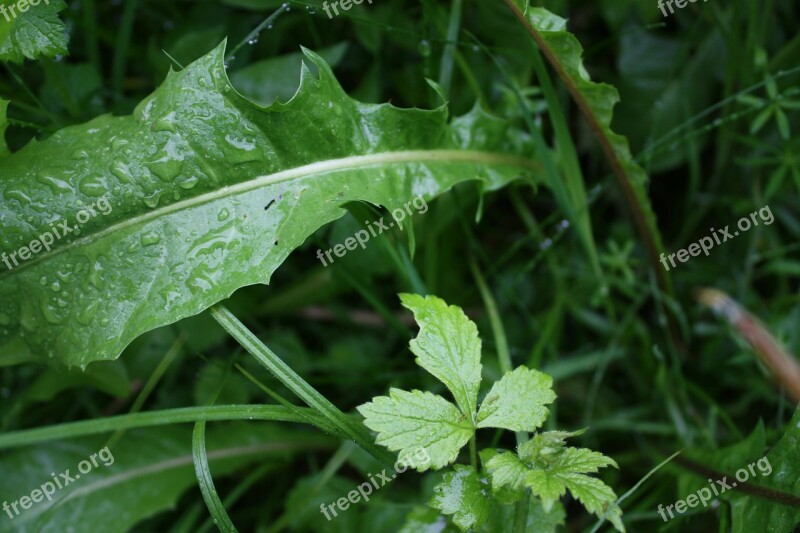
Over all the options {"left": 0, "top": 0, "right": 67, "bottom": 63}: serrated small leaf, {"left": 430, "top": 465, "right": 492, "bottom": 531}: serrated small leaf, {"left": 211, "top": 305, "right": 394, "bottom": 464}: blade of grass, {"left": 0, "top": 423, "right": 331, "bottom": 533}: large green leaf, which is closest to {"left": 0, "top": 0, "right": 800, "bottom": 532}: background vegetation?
{"left": 0, "top": 423, "right": 331, "bottom": 533}: large green leaf

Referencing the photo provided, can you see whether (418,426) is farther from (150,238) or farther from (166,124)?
(166,124)

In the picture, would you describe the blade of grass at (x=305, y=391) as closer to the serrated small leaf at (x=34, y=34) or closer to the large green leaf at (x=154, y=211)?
the large green leaf at (x=154, y=211)

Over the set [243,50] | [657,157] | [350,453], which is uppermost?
[243,50]

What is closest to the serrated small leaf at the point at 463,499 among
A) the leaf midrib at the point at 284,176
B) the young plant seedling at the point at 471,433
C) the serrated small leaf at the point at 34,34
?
the young plant seedling at the point at 471,433

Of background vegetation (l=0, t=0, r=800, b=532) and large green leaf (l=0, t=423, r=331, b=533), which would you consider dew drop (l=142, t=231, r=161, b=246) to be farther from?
large green leaf (l=0, t=423, r=331, b=533)

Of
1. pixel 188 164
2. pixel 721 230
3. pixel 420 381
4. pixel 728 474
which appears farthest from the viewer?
pixel 721 230

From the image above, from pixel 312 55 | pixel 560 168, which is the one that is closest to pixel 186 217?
pixel 312 55

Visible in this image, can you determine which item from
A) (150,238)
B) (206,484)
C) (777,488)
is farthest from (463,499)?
(150,238)

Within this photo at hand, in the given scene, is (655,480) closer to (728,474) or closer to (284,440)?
(728,474)
